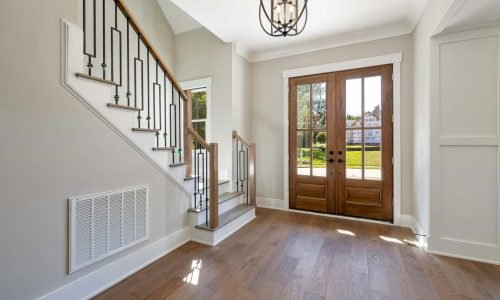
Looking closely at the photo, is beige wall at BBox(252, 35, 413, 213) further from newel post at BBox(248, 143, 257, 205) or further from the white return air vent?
the white return air vent

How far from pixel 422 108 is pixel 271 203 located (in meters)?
2.70

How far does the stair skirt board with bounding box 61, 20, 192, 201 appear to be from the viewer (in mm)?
1664

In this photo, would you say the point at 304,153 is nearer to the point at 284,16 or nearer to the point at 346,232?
the point at 346,232

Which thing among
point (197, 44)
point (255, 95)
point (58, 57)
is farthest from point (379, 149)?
point (58, 57)

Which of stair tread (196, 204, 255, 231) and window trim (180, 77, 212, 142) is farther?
window trim (180, 77, 212, 142)

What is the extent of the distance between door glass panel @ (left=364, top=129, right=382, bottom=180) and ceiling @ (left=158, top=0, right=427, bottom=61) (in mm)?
1458

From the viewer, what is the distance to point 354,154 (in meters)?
3.56

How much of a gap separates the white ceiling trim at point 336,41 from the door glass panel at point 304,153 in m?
1.42

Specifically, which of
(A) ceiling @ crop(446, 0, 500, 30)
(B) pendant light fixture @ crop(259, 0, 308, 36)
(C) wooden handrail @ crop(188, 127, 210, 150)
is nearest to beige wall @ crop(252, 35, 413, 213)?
(B) pendant light fixture @ crop(259, 0, 308, 36)

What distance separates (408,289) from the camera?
189 cm

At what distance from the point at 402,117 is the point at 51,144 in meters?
3.99

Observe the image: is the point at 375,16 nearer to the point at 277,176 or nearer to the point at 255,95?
the point at 255,95

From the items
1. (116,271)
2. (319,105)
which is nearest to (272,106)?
(319,105)

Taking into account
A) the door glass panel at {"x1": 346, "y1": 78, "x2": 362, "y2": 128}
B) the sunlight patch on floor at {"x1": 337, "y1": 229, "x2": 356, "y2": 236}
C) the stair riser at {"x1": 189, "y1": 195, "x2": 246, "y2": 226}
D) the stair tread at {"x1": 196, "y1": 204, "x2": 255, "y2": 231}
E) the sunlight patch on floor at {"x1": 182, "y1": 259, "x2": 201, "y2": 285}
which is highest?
the door glass panel at {"x1": 346, "y1": 78, "x2": 362, "y2": 128}
